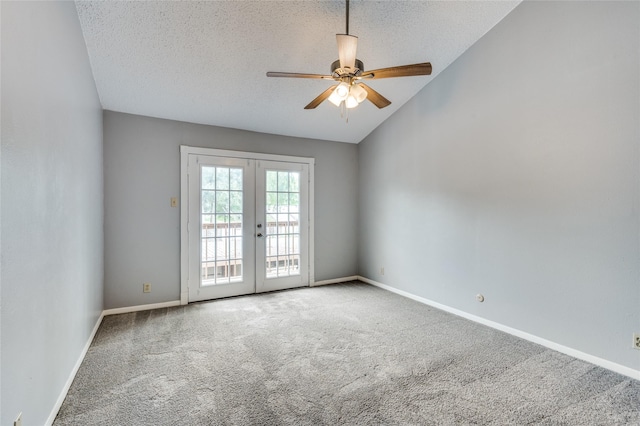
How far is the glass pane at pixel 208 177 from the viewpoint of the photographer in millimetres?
4102

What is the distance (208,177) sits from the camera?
413cm

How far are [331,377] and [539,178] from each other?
8.70 ft

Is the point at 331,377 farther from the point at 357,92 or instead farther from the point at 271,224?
the point at 271,224

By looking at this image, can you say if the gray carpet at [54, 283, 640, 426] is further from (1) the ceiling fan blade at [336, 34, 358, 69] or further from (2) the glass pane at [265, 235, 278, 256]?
(1) the ceiling fan blade at [336, 34, 358, 69]

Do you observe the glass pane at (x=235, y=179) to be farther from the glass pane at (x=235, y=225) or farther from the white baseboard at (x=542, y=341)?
the white baseboard at (x=542, y=341)

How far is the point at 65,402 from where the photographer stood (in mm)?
1964

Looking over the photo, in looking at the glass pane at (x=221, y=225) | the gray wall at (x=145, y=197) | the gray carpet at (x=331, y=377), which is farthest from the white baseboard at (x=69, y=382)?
the glass pane at (x=221, y=225)

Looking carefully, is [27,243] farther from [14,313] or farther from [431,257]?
[431,257]

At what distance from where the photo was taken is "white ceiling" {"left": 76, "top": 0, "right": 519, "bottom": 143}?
2543 mm

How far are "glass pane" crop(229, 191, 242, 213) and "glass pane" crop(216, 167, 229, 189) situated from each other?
0.48ft

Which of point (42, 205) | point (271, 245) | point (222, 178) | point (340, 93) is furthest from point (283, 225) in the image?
point (42, 205)

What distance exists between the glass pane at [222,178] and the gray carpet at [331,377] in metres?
1.82

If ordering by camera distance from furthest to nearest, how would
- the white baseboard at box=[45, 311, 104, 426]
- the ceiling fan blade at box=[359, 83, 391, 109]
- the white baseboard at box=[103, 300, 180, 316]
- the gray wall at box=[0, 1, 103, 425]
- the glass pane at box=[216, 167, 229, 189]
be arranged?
the glass pane at box=[216, 167, 229, 189] < the white baseboard at box=[103, 300, 180, 316] < the ceiling fan blade at box=[359, 83, 391, 109] < the white baseboard at box=[45, 311, 104, 426] < the gray wall at box=[0, 1, 103, 425]

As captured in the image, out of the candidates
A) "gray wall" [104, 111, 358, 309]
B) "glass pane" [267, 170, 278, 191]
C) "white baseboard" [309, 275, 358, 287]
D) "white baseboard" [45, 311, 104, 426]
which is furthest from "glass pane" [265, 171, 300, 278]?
"white baseboard" [45, 311, 104, 426]
